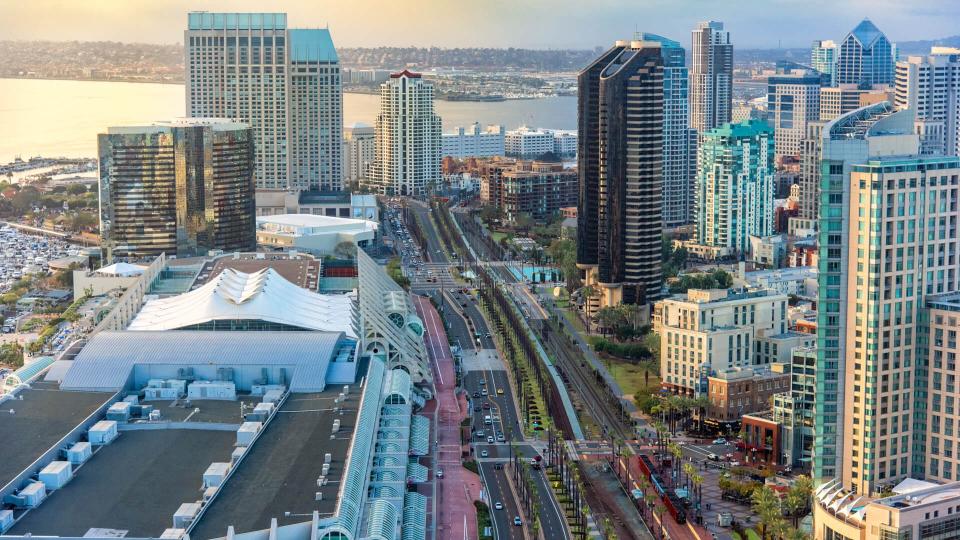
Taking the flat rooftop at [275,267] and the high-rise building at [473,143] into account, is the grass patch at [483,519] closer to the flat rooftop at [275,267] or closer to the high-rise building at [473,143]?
the flat rooftop at [275,267]

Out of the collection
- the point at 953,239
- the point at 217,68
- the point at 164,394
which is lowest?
the point at 164,394

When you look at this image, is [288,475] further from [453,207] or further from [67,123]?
[67,123]

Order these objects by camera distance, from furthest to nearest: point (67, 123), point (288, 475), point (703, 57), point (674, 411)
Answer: point (67, 123) → point (703, 57) → point (674, 411) → point (288, 475)

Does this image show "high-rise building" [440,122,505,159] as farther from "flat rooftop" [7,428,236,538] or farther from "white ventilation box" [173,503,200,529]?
"white ventilation box" [173,503,200,529]

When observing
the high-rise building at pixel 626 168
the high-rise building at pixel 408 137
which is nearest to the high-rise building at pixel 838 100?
the high-rise building at pixel 408 137

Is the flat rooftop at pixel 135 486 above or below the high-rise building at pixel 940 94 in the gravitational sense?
below

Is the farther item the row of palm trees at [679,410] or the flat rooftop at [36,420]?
the row of palm trees at [679,410]

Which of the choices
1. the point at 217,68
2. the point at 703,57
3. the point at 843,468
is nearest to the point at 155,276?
the point at 843,468
